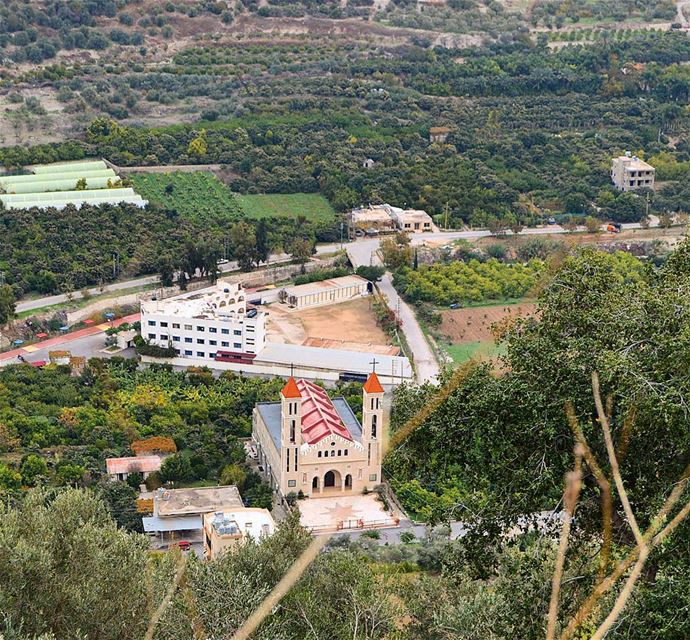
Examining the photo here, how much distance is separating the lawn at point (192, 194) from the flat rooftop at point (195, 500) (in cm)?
1811

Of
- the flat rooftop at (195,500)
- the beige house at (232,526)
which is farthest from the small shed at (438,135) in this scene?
the beige house at (232,526)

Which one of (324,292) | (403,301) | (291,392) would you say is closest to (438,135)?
(403,301)

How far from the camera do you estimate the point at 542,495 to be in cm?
1000

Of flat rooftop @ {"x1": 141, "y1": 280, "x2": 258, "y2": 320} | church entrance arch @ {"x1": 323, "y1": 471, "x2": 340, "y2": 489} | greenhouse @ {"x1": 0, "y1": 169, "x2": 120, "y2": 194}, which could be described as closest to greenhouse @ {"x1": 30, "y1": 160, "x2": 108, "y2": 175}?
greenhouse @ {"x1": 0, "y1": 169, "x2": 120, "y2": 194}

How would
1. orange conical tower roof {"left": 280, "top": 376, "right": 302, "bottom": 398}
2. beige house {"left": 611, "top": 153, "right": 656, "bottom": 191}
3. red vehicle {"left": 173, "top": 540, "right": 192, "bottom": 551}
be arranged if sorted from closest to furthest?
red vehicle {"left": 173, "top": 540, "right": 192, "bottom": 551}
orange conical tower roof {"left": 280, "top": 376, "right": 302, "bottom": 398}
beige house {"left": 611, "top": 153, "right": 656, "bottom": 191}

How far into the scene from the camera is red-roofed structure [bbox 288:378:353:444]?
74.3 ft

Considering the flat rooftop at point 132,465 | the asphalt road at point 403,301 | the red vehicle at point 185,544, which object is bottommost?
the asphalt road at point 403,301

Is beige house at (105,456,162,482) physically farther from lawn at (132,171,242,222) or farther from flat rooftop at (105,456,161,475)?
lawn at (132,171,242,222)

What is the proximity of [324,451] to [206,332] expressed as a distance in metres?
7.93

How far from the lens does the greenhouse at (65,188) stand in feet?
126

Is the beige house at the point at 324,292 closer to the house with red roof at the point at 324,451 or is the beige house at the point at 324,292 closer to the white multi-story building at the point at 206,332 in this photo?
the white multi-story building at the point at 206,332

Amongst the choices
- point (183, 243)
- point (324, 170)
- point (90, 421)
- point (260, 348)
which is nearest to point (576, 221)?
point (324, 170)

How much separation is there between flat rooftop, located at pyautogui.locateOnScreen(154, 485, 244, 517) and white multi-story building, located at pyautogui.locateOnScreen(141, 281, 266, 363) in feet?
25.5

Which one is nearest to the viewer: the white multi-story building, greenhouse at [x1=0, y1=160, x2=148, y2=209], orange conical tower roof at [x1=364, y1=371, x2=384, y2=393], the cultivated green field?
orange conical tower roof at [x1=364, y1=371, x2=384, y2=393]
